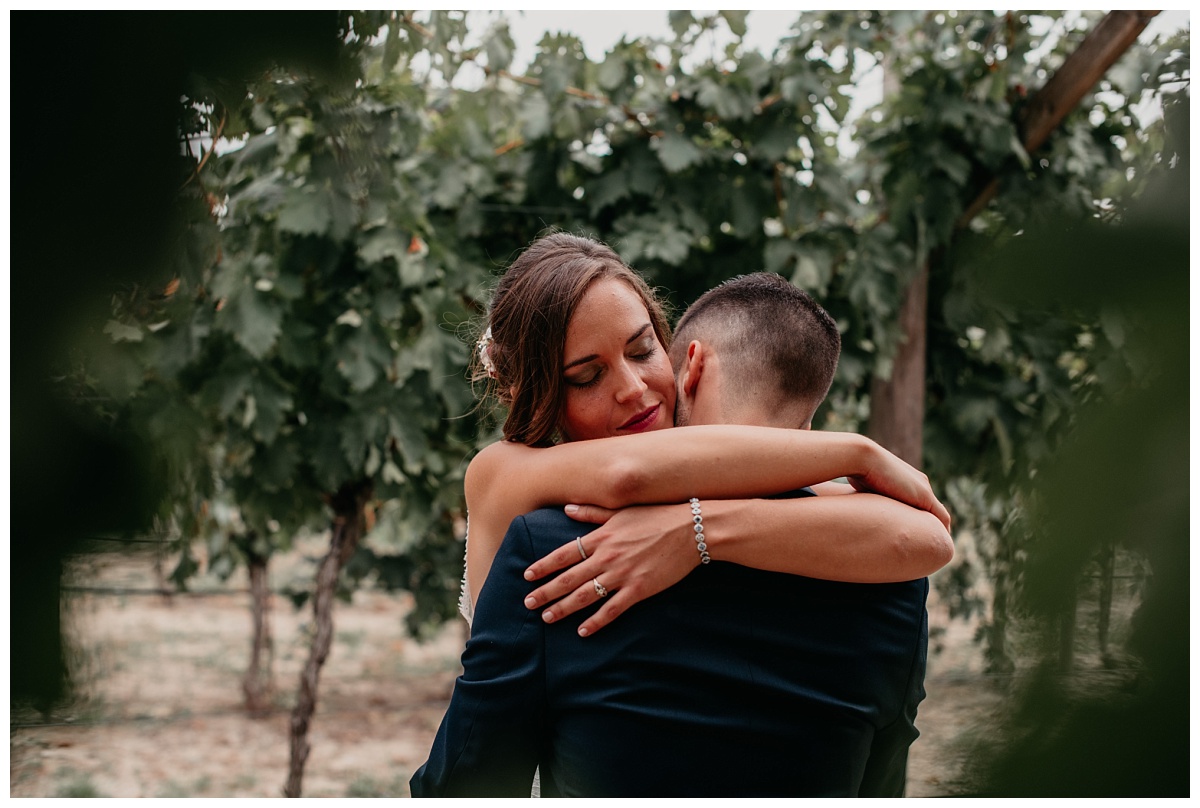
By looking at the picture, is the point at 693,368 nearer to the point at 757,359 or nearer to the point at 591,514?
the point at 757,359

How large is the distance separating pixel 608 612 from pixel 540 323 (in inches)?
21.4

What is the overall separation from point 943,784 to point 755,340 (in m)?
1.33

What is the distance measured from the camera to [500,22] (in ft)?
10.6

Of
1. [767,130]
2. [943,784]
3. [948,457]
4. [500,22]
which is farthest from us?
[948,457]

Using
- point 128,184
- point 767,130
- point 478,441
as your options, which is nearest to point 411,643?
point 478,441

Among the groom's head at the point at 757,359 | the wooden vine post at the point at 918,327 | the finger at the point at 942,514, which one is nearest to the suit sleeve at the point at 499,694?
the groom's head at the point at 757,359

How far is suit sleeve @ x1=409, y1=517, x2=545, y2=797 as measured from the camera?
4.41 feet

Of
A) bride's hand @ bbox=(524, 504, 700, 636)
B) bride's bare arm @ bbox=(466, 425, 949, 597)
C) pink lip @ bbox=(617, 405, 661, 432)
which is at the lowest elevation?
bride's hand @ bbox=(524, 504, 700, 636)

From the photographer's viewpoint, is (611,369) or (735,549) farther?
(611,369)

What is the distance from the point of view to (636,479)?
1.37 metres

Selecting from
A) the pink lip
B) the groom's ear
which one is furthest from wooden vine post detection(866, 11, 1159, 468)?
the pink lip

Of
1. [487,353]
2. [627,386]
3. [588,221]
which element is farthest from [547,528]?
[588,221]

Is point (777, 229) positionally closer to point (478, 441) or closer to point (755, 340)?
point (478, 441)

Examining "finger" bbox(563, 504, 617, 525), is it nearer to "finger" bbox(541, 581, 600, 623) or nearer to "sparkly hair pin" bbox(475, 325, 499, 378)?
"finger" bbox(541, 581, 600, 623)
